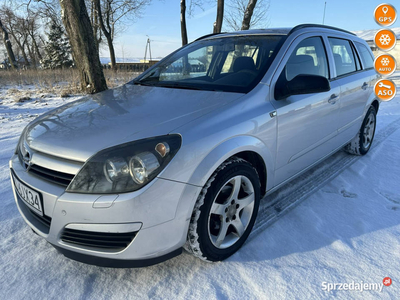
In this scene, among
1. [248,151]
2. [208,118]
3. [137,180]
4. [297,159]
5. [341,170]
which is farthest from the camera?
[341,170]

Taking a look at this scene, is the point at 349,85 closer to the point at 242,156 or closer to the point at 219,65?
the point at 219,65

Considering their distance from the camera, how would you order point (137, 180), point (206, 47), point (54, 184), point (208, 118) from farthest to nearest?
point (206, 47) → point (208, 118) → point (54, 184) → point (137, 180)

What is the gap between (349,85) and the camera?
306cm

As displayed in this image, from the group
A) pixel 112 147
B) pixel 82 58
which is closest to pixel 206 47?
pixel 112 147

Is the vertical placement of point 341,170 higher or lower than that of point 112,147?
lower

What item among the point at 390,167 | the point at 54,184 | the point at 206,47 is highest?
the point at 206,47

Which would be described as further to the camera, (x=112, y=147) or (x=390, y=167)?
(x=390, y=167)

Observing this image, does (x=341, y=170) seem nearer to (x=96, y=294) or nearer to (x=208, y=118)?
(x=208, y=118)

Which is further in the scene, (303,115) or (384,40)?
(384,40)

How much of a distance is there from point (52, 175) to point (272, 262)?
4.92 ft

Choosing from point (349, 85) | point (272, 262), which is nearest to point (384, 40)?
point (349, 85)

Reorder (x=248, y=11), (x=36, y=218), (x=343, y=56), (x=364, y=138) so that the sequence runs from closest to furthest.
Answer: (x=36, y=218), (x=343, y=56), (x=364, y=138), (x=248, y=11)

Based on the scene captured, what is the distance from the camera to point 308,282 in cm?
168

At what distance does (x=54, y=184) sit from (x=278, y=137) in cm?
156
